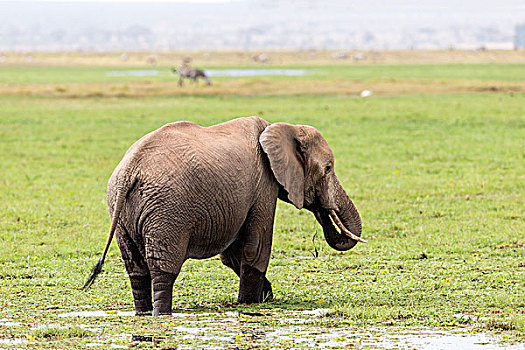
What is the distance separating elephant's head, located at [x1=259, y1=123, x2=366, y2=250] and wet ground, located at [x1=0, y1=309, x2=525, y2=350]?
1586 mm

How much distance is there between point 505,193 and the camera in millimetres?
14953

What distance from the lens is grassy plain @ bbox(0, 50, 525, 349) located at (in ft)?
22.8

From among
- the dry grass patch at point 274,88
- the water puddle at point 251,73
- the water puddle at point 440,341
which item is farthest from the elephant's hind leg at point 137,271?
the water puddle at point 251,73

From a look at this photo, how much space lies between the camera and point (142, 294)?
299 inches

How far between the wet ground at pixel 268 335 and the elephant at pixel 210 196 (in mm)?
583

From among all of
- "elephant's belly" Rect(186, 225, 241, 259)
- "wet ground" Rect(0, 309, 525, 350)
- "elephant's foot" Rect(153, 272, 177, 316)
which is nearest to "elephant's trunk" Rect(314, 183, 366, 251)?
"elephant's belly" Rect(186, 225, 241, 259)

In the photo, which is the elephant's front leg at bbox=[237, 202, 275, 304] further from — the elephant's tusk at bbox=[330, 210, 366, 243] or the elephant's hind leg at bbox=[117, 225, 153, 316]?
the elephant's hind leg at bbox=[117, 225, 153, 316]

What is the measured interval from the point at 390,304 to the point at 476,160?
1144 centimetres

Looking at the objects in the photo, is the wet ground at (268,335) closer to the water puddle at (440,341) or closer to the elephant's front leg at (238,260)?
the water puddle at (440,341)

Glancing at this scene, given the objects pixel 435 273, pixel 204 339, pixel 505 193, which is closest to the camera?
pixel 204 339

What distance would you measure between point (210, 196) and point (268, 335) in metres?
1.55

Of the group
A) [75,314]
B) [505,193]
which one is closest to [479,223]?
[505,193]

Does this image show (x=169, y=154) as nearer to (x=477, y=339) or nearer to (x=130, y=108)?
(x=477, y=339)

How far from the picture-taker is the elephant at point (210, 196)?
23.7 ft
